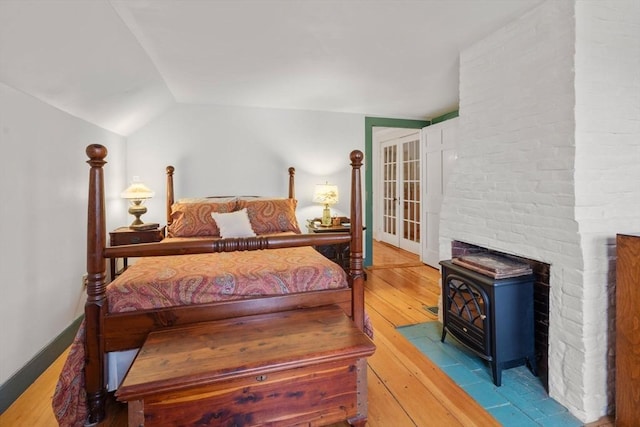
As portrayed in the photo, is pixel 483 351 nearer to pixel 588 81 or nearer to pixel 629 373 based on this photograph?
pixel 629 373

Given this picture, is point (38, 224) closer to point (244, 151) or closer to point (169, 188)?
point (169, 188)

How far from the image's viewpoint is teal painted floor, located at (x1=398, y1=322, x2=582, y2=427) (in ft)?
5.57

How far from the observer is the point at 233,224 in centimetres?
305

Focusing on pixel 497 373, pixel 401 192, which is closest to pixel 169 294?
pixel 497 373

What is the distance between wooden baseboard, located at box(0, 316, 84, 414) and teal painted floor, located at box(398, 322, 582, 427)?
2516mm

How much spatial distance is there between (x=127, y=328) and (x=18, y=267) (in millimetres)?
897

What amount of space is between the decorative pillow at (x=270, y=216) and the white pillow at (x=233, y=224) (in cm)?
15

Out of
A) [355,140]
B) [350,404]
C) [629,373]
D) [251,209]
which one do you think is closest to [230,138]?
[251,209]

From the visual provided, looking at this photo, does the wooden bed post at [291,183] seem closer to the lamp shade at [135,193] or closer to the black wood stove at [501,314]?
the lamp shade at [135,193]

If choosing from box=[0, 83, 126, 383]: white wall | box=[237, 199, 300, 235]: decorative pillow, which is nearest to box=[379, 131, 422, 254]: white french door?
box=[237, 199, 300, 235]: decorative pillow

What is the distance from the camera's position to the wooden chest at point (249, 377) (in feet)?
4.20

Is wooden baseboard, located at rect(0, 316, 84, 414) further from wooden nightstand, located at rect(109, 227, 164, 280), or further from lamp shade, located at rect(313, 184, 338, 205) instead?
lamp shade, located at rect(313, 184, 338, 205)

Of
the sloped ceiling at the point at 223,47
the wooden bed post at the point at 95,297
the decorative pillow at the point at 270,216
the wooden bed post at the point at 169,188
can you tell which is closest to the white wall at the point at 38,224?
the sloped ceiling at the point at 223,47

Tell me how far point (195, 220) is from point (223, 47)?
5.27 ft
